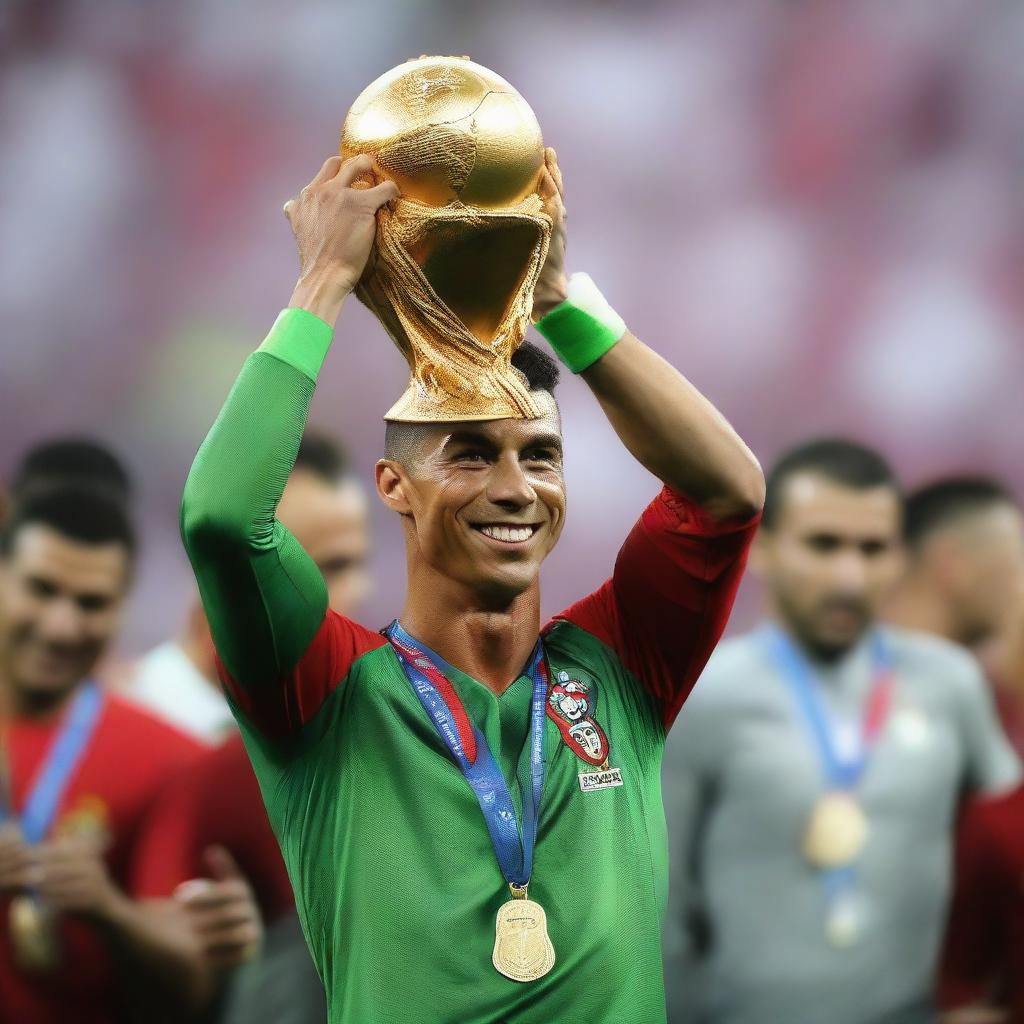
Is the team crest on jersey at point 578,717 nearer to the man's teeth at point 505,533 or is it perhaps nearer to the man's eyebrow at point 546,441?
the man's teeth at point 505,533

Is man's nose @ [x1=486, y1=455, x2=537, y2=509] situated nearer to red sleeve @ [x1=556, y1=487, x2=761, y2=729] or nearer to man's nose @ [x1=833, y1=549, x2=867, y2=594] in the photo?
red sleeve @ [x1=556, y1=487, x2=761, y2=729]

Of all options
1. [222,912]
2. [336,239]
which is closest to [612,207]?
[222,912]

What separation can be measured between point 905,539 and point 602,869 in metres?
4.23

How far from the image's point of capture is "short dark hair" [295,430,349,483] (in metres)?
5.68

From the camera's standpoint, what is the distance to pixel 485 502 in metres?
2.51

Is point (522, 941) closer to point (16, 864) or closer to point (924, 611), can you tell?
point (16, 864)

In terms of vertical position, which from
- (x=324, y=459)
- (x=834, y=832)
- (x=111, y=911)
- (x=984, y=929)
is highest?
(x=324, y=459)

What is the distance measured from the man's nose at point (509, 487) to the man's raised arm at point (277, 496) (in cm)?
30

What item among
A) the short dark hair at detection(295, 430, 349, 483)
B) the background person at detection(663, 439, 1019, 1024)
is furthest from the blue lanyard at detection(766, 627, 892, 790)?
the short dark hair at detection(295, 430, 349, 483)

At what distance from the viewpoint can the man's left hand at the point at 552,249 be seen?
259cm

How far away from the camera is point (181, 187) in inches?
310

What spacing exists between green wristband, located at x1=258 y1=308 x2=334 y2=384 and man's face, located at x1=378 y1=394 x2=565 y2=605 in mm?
248

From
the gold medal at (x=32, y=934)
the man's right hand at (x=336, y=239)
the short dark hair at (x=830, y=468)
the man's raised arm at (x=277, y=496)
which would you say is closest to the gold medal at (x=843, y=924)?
the short dark hair at (x=830, y=468)

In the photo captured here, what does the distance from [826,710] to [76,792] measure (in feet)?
8.26
